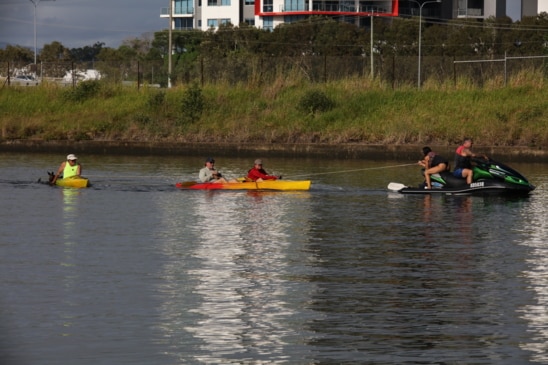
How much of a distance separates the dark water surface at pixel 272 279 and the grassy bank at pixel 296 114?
1669 cm

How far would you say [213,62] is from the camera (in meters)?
62.8

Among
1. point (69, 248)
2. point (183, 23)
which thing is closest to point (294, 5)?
point (183, 23)

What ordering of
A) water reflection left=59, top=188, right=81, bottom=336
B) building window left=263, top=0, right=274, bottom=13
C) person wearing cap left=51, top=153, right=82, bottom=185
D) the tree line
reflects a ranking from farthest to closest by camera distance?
building window left=263, top=0, right=274, bottom=13 → the tree line → person wearing cap left=51, top=153, right=82, bottom=185 → water reflection left=59, top=188, right=81, bottom=336

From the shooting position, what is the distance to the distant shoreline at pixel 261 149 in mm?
44594

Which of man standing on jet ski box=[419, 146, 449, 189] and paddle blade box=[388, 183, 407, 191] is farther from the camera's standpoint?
paddle blade box=[388, 183, 407, 191]

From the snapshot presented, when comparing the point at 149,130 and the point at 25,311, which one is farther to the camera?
the point at 149,130

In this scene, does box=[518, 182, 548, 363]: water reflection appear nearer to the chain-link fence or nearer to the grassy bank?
the grassy bank

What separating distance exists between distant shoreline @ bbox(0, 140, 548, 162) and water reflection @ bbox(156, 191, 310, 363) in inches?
680

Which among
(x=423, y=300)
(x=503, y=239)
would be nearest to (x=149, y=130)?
(x=503, y=239)

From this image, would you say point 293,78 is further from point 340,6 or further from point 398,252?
point 340,6

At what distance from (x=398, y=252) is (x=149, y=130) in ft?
103

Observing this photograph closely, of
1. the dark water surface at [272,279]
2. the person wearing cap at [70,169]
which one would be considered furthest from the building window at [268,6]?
the dark water surface at [272,279]

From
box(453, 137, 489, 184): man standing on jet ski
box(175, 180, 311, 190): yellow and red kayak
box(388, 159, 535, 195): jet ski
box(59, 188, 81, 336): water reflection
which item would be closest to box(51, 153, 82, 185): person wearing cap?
box(59, 188, 81, 336): water reflection

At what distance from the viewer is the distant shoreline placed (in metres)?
44.6
